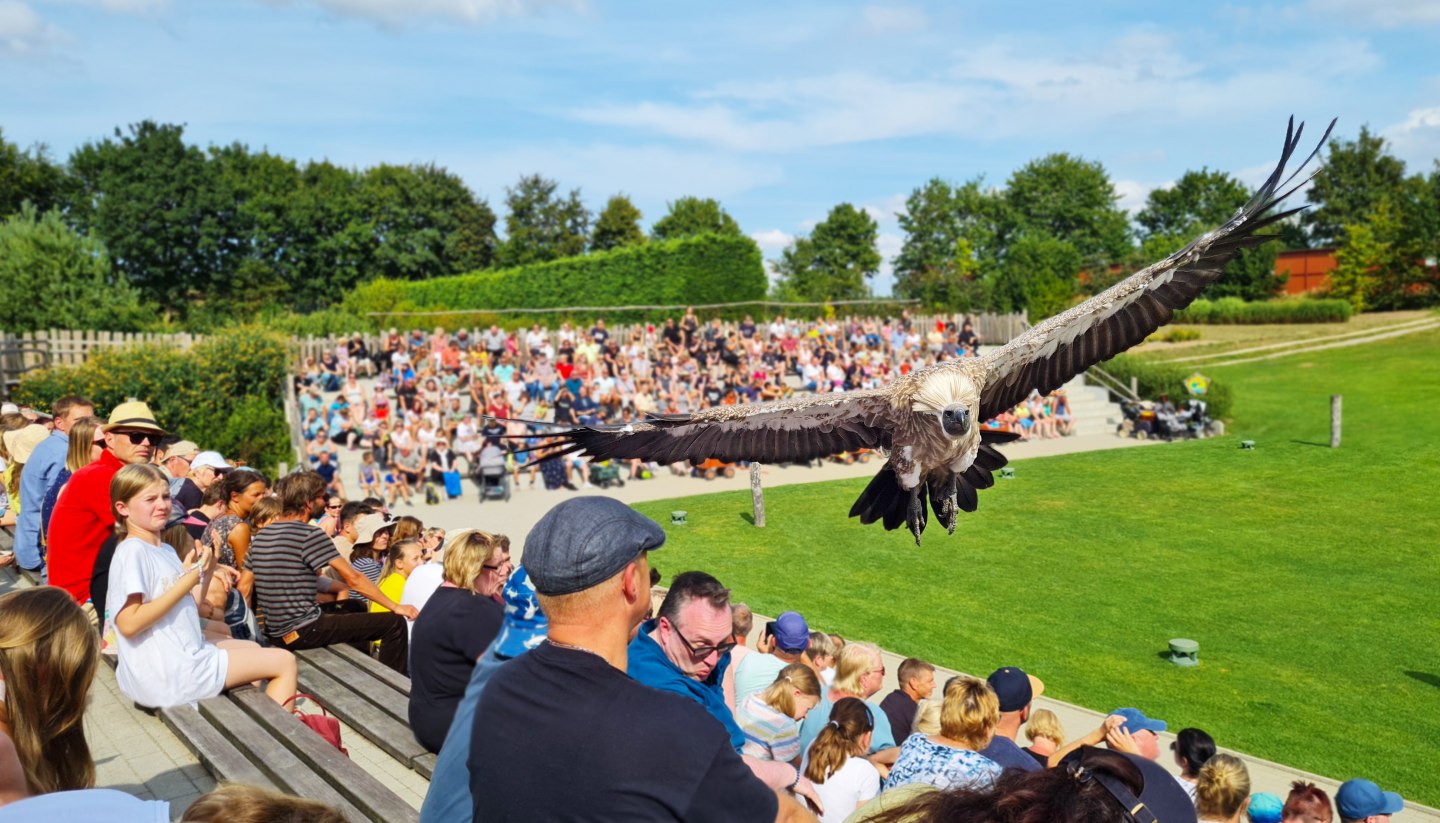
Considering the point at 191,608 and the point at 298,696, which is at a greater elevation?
the point at 191,608

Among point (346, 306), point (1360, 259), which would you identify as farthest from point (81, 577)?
point (1360, 259)

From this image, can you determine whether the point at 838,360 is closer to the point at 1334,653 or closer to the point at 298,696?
the point at 1334,653

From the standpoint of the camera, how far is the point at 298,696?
5316 millimetres

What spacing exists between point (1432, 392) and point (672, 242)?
26335 millimetres

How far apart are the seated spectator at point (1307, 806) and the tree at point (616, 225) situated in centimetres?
6655

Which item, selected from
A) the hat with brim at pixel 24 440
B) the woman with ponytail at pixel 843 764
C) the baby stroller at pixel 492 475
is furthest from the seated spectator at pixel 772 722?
the baby stroller at pixel 492 475

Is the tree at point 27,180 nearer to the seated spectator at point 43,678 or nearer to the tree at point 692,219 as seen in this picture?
the tree at point 692,219

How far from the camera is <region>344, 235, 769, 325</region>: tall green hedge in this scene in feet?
126

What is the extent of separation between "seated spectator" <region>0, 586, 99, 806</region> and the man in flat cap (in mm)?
1726

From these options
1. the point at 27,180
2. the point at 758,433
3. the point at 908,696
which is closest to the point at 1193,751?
the point at 908,696

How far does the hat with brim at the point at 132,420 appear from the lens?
7.05 metres

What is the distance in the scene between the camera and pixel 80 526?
5.86 meters

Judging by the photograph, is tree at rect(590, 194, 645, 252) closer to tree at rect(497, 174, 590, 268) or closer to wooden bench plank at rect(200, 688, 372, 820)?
tree at rect(497, 174, 590, 268)

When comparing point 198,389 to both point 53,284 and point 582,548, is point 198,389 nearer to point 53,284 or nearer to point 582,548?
point 53,284
